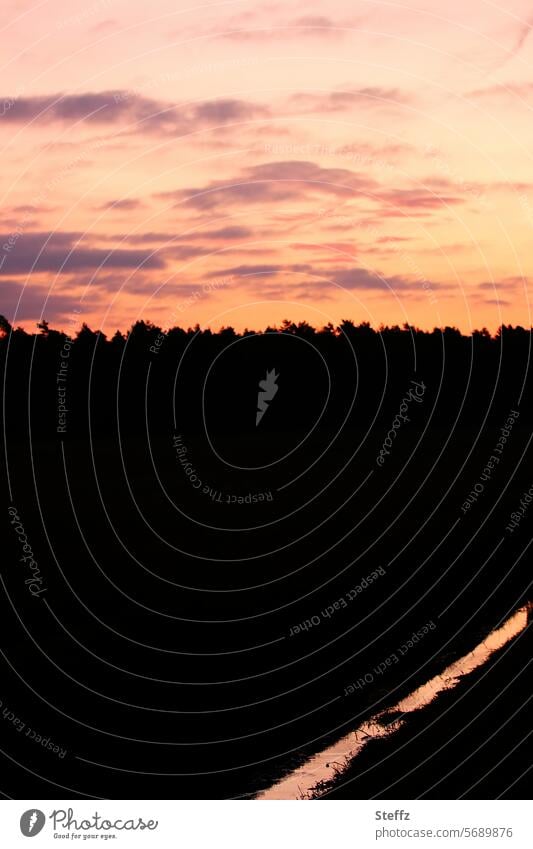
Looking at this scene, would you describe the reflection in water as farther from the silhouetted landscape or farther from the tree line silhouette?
the tree line silhouette

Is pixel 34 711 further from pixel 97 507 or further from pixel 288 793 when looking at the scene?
pixel 97 507

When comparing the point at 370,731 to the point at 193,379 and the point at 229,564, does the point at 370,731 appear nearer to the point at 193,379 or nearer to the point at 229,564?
the point at 229,564

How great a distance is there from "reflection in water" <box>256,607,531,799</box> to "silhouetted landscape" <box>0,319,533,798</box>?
0.23m

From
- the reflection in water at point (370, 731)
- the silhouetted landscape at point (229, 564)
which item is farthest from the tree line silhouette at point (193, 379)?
the reflection in water at point (370, 731)

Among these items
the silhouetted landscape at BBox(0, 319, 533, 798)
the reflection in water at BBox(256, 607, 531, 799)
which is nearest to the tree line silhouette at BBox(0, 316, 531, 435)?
the silhouetted landscape at BBox(0, 319, 533, 798)

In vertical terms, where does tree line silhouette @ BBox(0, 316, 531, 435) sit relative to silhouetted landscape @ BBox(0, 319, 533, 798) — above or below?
above

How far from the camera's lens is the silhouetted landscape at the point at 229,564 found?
50.2 ft

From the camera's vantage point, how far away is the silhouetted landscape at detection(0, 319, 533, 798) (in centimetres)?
1529

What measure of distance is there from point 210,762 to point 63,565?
12.4 meters

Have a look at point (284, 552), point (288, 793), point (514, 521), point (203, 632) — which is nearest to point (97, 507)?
point (284, 552)

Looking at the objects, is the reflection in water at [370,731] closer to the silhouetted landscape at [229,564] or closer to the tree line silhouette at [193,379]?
the silhouetted landscape at [229,564]

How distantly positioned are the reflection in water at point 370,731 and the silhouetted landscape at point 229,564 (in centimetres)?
23

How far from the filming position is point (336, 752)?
14.9 meters

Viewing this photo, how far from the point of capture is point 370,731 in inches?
613
